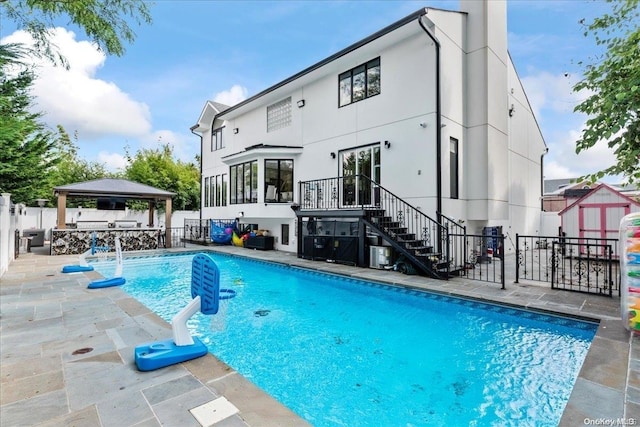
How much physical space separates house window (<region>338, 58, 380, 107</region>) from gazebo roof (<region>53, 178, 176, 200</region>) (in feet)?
31.8

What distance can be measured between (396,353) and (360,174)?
6937 millimetres

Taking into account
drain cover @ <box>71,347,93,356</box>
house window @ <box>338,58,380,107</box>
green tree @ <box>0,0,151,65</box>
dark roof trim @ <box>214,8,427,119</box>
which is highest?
dark roof trim @ <box>214,8,427,119</box>

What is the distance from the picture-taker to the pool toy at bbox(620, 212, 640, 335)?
3.98 meters

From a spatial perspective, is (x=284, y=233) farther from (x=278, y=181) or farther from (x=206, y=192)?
(x=206, y=192)

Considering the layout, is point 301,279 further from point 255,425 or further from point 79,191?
point 79,191

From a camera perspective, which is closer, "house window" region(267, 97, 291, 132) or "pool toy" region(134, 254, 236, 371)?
"pool toy" region(134, 254, 236, 371)

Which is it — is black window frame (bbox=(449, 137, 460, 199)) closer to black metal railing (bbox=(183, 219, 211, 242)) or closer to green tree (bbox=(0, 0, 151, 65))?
green tree (bbox=(0, 0, 151, 65))

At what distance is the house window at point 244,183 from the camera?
46.2ft

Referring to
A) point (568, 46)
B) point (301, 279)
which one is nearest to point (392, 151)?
point (301, 279)

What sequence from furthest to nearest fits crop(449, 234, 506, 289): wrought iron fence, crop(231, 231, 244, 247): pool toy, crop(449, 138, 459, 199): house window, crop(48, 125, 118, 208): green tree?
crop(48, 125, 118, 208): green tree → crop(231, 231, 244, 247): pool toy → crop(449, 138, 459, 199): house window → crop(449, 234, 506, 289): wrought iron fence

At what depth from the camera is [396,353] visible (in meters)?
4.18

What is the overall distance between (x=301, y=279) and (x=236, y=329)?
3857 millimetres

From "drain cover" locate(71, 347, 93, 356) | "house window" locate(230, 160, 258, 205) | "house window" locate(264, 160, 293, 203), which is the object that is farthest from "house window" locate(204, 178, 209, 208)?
"drain cover" locate(71, 347, 93, 356)

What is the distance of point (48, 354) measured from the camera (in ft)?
11.4
